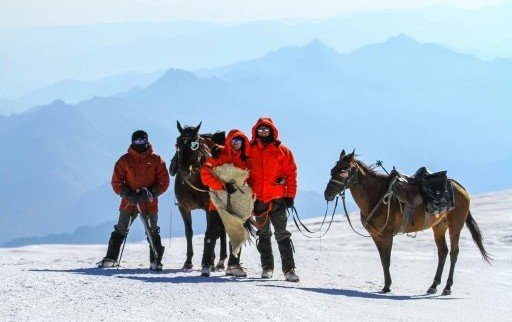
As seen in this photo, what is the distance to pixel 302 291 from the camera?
32.9 ft

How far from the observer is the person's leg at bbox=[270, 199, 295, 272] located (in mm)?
11062

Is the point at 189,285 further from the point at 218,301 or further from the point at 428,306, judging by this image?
the point at 428,306

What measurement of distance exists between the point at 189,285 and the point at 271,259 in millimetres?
2155

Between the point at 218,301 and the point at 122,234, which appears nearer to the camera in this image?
the point at 218,301

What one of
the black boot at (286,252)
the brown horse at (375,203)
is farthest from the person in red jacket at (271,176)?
the brown horse at (375,203)

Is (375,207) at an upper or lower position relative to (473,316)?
upper

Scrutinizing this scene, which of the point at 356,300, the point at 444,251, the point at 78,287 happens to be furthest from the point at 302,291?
the point at 444,251

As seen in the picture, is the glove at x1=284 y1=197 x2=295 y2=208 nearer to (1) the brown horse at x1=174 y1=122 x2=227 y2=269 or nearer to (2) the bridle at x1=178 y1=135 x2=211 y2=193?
(1) the brown horse at x1=174 y1=122 x2=227 y2=269

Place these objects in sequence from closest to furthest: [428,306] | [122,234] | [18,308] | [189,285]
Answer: [18,308], [189,285], [428,306], [122,234]

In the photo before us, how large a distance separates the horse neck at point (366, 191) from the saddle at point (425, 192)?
0.78 ft

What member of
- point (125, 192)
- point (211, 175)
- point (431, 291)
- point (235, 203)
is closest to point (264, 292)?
point (235, 203)

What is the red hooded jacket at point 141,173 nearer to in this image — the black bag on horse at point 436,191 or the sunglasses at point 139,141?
the sunglasses at point 139,141

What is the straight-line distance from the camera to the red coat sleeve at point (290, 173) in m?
10.9

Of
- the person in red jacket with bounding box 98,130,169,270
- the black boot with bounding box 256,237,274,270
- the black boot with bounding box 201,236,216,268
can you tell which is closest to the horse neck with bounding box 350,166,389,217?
the black boot with bounding box 256,237,274,270
